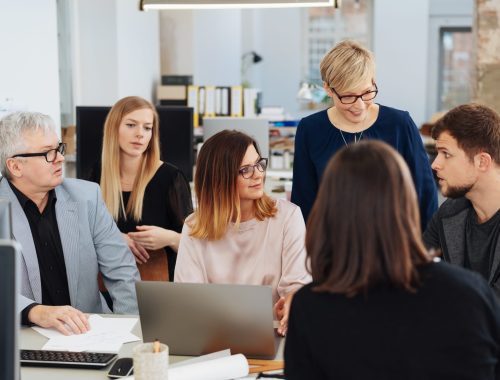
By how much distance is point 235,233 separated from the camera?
2266 mm

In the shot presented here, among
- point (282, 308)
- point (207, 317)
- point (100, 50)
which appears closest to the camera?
point (207, 317)

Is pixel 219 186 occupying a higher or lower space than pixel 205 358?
higher

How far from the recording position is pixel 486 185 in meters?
2.12

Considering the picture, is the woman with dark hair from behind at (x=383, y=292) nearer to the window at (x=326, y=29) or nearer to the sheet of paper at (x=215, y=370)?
the sheet of paper at (x=215, y=370)

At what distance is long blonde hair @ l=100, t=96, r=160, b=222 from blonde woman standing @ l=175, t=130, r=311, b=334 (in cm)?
76

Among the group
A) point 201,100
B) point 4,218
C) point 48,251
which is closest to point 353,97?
point 48,251

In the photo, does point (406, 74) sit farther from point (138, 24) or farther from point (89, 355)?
point (89, 355)

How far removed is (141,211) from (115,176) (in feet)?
0.62

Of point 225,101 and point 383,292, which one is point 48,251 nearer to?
point 383,292

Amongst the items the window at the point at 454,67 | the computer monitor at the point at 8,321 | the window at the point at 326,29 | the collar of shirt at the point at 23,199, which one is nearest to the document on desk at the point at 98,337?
the collar of shirt at the point at 23,199

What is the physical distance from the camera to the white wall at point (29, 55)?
3.26 meters

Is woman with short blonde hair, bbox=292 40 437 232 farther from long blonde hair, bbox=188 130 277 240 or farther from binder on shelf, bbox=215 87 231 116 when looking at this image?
binder on shelf, bbox=215 87 231 116

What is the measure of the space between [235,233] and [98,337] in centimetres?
56

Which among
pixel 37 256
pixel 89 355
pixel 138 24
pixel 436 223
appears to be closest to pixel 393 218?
pixel 89 355
